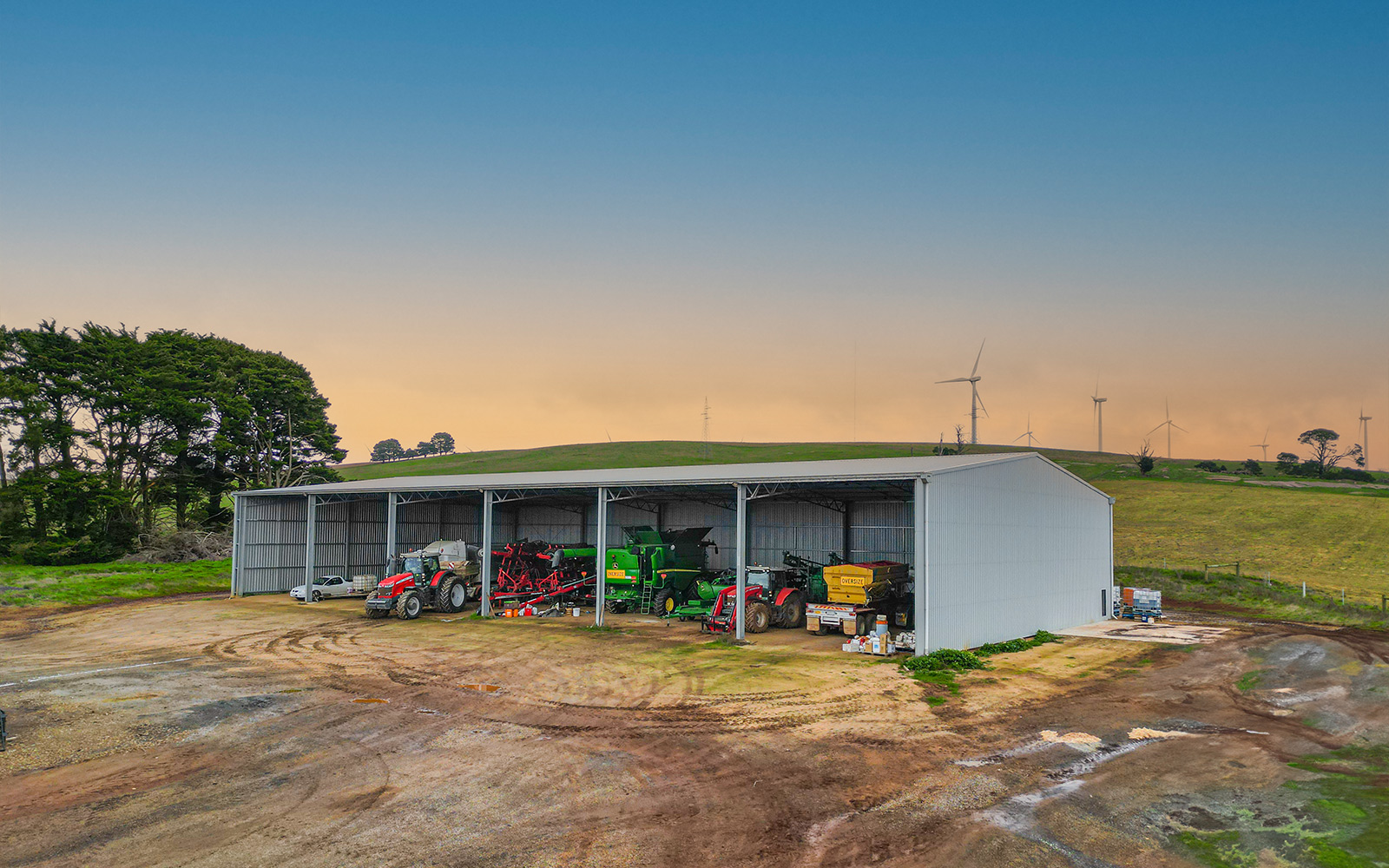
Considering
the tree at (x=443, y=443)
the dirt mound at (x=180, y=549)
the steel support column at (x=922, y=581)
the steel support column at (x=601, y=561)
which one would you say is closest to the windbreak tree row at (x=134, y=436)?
the dirt mound at (x=180, y=549)

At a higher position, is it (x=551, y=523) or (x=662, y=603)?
(x=551, y=523)

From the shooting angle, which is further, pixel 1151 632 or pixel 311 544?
pixel 311 544

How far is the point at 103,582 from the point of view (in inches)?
1500

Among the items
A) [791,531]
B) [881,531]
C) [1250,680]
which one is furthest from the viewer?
[791,531]

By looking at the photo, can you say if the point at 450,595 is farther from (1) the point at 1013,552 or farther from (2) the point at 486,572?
(1) the point at 1013,552

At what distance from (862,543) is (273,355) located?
5297 cm

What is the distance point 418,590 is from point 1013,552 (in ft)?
67.0

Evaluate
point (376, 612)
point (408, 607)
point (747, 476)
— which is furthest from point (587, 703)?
point (376, 612)

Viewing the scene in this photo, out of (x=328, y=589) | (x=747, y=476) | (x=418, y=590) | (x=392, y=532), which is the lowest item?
(x=328, y=589)

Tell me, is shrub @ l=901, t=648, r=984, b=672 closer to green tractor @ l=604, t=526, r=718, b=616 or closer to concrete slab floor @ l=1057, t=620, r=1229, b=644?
concrete slab floor @ l=1057, t=620, r=1229, b=644

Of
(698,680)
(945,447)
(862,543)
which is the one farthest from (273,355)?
(945,447)

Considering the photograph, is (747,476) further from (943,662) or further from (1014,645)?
(1014,645)

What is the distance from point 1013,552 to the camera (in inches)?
945

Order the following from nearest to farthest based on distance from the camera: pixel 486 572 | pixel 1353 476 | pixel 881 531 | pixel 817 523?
pixel 486 572 → pixel 881 531 → pixel 817 523 → pixel 1353 476
